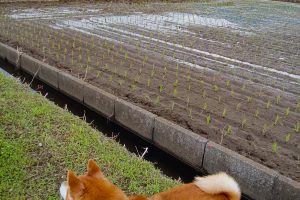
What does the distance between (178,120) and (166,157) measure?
60 centimetres

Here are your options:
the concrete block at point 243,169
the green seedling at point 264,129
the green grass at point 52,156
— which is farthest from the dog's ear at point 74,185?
the green seedling at point 264,129

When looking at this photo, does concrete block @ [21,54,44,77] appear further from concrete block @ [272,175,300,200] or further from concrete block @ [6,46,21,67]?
concrete block @ [272,175,300,200]

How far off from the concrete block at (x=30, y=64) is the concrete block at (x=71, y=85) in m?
0.90

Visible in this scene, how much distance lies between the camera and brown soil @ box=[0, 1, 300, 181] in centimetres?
517

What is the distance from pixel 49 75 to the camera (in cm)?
760

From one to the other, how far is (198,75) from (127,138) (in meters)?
2.62

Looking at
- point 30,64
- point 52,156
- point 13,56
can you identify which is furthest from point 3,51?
point 52,156

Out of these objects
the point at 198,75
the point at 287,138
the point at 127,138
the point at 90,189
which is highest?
the point at 90,189

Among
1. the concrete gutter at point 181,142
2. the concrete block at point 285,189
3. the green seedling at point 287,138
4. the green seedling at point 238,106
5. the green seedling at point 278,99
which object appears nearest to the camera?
the concrete block at point 285,189

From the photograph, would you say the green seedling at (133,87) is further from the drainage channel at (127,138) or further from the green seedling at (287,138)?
the green seedling at (287,138)

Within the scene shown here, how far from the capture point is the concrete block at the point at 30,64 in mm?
7942

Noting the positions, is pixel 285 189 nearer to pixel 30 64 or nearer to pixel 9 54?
pixel 30 64

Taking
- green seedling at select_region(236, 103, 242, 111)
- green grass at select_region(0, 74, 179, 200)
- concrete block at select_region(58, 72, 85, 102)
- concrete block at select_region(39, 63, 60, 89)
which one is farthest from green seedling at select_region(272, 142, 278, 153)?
concrete block at select_region(39, 63, 60, 89)

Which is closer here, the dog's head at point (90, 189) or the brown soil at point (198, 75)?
the dog's head at point (90, 189)
